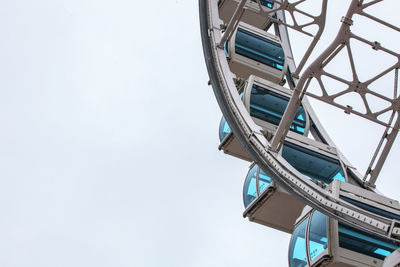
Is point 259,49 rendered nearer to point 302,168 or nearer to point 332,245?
point 302,168

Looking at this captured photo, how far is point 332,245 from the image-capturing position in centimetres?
1163

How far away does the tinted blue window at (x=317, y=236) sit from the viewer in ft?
38.7

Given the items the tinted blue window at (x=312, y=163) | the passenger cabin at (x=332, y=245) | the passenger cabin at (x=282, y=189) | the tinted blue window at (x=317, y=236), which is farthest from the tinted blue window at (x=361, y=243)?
the tinted blue window at (x=312, y=163)

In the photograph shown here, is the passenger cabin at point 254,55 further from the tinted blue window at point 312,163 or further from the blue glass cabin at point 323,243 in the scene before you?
the blue glass cabin at point 323,243

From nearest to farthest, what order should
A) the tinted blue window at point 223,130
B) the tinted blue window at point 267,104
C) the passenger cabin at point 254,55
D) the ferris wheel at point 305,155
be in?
the ferris wheel at point 305,155 < the tinted blue window at point 267,104 < the tinted blue window at point 223,130 < the passenger cabin at point 254,55

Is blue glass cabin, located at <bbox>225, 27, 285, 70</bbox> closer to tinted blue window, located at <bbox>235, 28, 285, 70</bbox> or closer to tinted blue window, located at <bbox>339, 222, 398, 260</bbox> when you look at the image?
tinted blue window, located at <bbox>235, 28, 285, 70</bbox>

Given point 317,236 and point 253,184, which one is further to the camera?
point 253,184

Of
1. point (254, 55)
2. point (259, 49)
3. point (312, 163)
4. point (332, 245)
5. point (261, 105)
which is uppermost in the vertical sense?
point (259, 49)

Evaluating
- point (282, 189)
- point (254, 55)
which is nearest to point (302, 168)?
point (282, 189)

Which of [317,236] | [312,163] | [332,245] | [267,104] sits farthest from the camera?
[267,104]

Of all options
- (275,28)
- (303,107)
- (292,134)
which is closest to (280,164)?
(292,134)

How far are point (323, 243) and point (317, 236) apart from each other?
246 millimetres

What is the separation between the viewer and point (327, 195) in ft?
36.6

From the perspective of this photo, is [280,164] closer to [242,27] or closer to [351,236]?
[351,236]
